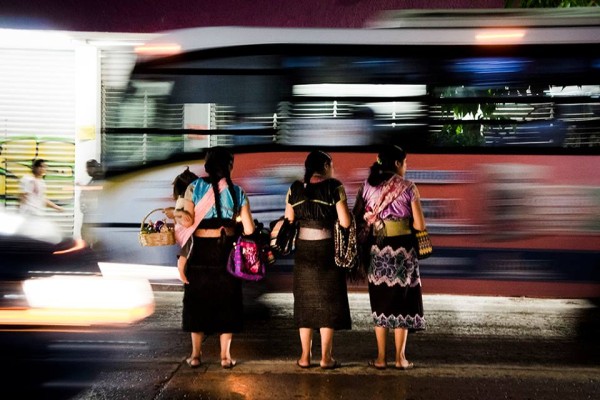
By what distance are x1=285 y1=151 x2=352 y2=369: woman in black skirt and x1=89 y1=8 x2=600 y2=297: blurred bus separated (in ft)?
7.78

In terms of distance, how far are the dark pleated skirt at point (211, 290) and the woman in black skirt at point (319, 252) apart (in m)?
0.54

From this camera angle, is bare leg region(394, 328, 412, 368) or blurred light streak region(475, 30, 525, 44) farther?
blurred light streak region(475, 30, 525, 44)

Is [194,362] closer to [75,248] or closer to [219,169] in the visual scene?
[75,248]

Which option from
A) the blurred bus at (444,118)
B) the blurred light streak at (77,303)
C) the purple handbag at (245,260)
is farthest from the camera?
the blurred bus at (444,118)

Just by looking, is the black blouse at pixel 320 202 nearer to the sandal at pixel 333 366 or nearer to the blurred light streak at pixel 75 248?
the sandal at pixel 333 366

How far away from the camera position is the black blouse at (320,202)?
18.4 ft

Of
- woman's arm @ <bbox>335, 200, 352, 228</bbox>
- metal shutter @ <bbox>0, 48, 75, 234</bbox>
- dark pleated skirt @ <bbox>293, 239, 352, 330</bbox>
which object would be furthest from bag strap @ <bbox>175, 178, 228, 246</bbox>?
metal shutter @ <bbox>0, 48, 75, 234</bbox>

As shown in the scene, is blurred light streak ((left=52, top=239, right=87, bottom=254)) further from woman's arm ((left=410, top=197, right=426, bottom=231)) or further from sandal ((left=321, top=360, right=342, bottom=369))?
woman's arm ((left=410, top=197, right=426, bottom=231))

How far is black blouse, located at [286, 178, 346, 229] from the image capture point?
5.61 m

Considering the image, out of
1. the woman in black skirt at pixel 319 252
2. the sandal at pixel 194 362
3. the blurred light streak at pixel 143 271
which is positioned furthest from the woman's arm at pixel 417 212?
the blurred light streak at pixel 143 271

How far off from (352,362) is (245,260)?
1.35 metres

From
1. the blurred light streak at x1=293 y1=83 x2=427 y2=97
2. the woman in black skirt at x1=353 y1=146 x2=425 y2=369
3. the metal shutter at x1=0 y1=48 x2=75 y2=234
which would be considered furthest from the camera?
the metal shutter at x1=0 y1=48 x2=75 y2=234

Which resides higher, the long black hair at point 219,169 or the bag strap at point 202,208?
the long black hair at point 219,169

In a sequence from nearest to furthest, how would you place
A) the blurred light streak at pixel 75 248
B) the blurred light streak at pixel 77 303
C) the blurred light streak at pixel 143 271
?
the blurred light streak at pixel 77 303
the blurred light streak at pixel 75 248
the blurred light streak at pixel 143 271
